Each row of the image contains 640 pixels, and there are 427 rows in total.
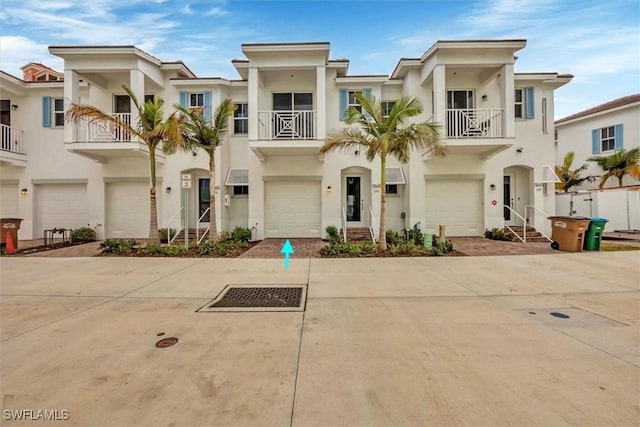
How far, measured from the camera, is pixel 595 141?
18578 mm

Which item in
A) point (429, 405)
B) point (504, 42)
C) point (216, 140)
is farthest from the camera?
point (504, 42)

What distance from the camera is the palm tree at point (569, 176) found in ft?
60.1

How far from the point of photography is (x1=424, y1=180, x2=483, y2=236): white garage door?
13.5m

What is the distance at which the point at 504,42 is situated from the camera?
452 inches

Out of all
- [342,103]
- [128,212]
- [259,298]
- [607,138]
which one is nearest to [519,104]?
[342,103]

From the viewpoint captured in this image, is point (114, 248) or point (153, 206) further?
point (153, 206)

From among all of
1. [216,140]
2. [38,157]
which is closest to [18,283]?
[216,140]

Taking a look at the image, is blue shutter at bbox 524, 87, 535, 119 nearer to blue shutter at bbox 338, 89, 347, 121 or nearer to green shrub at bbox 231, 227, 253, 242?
blue shutter at bbox 338, 89, 347, 121

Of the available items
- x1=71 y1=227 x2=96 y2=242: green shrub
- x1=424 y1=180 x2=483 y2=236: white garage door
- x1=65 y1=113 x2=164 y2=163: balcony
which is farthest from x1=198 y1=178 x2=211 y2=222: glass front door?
x1=424 y1=180 x2=483 y2=236: white garage door

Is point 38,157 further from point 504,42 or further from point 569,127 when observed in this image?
point 569,127

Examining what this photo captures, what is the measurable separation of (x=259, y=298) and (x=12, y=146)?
50.9ft

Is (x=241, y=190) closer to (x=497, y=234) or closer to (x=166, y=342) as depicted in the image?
(x=166, y=342)

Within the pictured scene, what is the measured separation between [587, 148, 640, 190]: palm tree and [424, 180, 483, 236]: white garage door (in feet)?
30.4

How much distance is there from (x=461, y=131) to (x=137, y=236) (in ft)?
48.9
